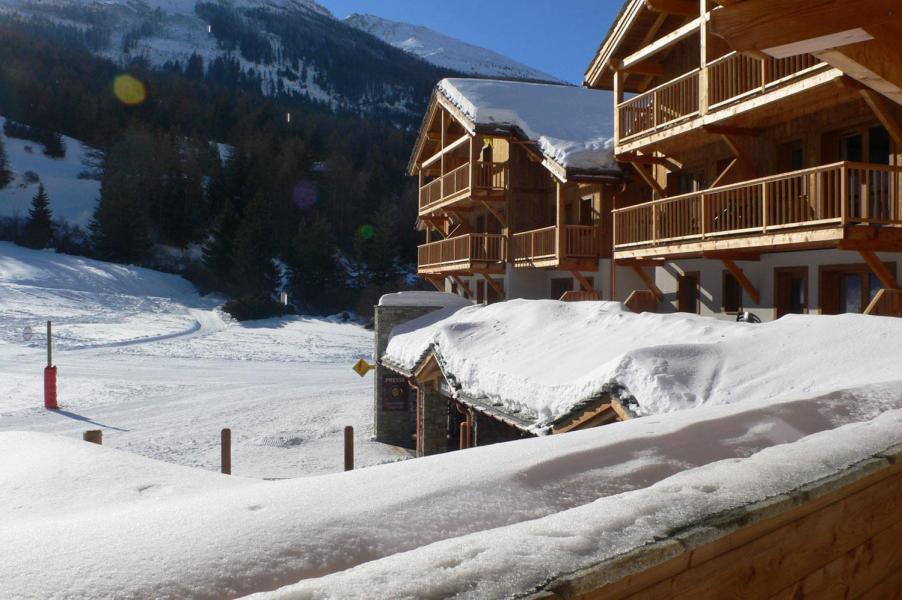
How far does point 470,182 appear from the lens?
76.6 ft

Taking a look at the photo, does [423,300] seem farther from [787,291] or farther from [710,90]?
[787,291]

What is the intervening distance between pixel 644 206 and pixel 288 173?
55763 millimetres

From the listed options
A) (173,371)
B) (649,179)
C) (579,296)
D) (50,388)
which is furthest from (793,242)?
(173,371)

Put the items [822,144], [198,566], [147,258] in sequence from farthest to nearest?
[147,258], [822,144], [198,566]

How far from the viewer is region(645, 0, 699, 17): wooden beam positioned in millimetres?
15125

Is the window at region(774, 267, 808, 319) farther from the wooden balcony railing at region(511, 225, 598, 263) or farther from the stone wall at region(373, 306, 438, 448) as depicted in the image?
the stone wall at region(373, 306, 438, 448)

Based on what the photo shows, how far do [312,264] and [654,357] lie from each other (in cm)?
4600

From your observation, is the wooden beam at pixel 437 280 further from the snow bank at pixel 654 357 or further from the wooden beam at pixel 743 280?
the wooden beam at pixel 743 280

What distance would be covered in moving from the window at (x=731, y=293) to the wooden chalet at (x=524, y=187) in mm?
3723

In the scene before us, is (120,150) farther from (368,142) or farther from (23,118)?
(368,142)

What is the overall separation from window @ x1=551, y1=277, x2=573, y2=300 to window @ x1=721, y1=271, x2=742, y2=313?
7.35 m

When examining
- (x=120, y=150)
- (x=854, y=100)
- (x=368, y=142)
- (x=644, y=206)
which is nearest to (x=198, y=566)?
(x=854, y=100)

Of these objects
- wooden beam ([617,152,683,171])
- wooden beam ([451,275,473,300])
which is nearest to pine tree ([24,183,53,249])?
wooden beam ([451,275,473,300])

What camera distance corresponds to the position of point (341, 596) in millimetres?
1591
